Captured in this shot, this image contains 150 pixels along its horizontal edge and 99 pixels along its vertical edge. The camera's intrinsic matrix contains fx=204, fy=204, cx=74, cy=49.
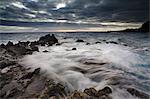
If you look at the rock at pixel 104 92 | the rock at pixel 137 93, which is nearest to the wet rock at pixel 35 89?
the rock at pixel 104 92

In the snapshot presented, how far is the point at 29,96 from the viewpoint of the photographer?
5.81 metres

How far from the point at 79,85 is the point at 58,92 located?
1693mm

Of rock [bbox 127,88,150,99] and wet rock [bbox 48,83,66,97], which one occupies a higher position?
wet rock [bbox 48,83,66,97]

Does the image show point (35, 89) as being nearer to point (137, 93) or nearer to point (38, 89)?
point (38, 89)

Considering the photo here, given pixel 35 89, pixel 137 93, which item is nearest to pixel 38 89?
pixel 35 89

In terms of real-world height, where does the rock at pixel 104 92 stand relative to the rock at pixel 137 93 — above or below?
above

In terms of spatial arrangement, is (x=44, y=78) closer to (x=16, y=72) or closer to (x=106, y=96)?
(x=16, y=72)

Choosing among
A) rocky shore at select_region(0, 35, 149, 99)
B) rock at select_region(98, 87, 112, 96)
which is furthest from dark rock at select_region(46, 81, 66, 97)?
rock at select_region(98, 87, 112, 96)

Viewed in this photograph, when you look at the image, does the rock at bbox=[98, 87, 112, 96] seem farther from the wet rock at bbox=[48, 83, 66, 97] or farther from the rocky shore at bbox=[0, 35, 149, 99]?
the wet rock at bbox=[48, 83, 66, 97]

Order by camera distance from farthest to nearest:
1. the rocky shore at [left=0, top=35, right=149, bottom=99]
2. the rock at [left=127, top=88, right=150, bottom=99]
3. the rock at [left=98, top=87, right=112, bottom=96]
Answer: the rock at [left=127, top=88, right=150, bottom=99] → the rock at [left=98, top=87, right=112, bottom=96] → the rocky shore at [left=0, top=35, right=149, bottom=99]

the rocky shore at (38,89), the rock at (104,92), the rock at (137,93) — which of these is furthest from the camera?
the rock at (137,93)

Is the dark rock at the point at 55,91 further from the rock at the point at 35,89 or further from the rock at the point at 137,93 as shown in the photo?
the rock at the point at 137,93

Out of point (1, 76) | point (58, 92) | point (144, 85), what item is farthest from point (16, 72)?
point (144, 85)

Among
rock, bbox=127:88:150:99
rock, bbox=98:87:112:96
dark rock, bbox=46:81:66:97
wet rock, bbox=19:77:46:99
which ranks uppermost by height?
dark rock, bbox=46:81:66:97
